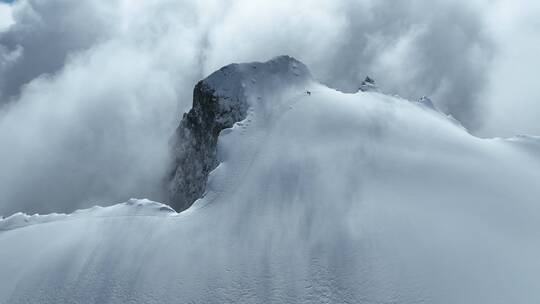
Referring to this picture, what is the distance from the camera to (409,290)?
578 inches

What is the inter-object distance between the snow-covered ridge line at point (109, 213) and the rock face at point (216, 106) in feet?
11.3

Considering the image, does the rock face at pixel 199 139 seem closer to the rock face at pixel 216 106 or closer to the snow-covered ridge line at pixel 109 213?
the rock face at pixel 216 106

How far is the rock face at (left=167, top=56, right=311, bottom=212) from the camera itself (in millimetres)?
26734

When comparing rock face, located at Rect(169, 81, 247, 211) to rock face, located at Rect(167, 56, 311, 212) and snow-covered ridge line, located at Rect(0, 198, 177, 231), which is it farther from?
snow-covered ridge line, located at Rect(0, 198, 177, 231)

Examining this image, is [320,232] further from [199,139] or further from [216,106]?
[199,139]

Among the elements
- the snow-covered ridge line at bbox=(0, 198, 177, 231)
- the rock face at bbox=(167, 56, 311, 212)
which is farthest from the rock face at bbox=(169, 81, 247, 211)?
the snow-covered ridge line at bbox=(0, 198, 177, 231)

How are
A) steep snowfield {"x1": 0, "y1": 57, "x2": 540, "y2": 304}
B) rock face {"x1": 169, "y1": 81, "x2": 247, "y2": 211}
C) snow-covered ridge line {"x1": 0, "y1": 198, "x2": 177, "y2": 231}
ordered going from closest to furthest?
steep snowfield {"x1": 0, "y1": 57, "x2": 540, "y2": 304}, snow-covered ridge line {"x1": 0, "y1": 198, "x2": 177, "y2": 231}, rock face {"x1": 169, "y1": 81, "x2": 247, "y2": 211}

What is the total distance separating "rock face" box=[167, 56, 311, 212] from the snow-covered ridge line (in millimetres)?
3456

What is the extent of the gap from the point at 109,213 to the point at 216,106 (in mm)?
14356

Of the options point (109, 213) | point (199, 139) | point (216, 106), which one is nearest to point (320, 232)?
point (109, 213)

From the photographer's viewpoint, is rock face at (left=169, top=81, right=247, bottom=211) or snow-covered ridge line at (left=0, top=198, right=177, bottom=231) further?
rock face at (left=169, top=81, right=247, bottom=211)

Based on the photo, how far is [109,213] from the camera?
19047 mm

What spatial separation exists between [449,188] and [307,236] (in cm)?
622

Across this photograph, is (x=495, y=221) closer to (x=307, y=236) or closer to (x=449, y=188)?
(x=449, y=188)
